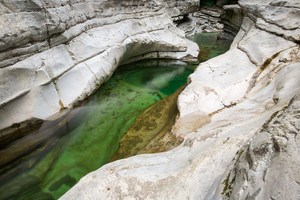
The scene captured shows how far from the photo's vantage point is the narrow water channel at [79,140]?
4.55 meters

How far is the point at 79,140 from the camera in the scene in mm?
5613

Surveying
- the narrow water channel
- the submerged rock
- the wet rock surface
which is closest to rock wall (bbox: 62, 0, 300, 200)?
the wet rock surface

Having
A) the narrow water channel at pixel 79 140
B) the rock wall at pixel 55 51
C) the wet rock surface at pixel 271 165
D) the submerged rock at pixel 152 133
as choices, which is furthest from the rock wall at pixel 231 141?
the rock wall at pixel 55 51

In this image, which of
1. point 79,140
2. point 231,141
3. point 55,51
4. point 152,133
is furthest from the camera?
point 55,51

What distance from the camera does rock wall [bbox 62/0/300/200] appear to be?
2.18m

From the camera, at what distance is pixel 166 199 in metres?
2.78

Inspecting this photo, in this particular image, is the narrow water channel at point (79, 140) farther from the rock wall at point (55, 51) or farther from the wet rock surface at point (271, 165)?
the wet rock surface at point (271, 165)

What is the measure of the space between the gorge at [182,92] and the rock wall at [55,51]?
2 cm

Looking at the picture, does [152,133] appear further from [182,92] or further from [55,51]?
[55,51]

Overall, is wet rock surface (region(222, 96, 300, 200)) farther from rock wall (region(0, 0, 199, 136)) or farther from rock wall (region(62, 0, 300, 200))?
rock wall (region(0, 0, 199, 136))

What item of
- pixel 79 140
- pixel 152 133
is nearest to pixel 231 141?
pixel 152 133

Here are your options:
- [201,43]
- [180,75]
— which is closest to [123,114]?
[180,75]

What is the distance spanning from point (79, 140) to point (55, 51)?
217 centimetres

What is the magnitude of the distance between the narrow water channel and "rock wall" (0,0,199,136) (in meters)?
0.37
